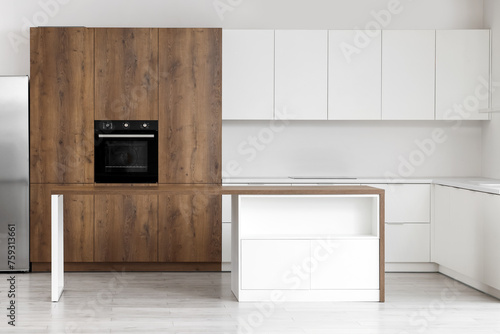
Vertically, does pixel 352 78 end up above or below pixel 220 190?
above

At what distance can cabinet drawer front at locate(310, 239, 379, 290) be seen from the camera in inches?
179

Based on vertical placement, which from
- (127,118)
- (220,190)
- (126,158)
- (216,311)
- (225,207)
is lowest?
(216,311)

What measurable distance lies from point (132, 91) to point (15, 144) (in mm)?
1113

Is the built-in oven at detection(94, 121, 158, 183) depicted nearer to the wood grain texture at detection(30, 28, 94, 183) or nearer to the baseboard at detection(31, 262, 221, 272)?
the wood grain texture at detection(30, 28, 94, 183)

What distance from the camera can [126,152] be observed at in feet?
18.9

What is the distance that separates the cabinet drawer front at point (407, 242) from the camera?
5.78 meters

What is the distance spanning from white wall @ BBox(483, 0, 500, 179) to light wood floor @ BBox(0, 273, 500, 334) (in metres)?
1.40

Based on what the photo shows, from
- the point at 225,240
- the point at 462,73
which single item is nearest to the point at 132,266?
the point at 225,240

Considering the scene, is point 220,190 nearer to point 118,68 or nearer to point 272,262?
point 272,262

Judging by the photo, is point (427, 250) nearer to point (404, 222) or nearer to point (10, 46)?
point (404, 222)

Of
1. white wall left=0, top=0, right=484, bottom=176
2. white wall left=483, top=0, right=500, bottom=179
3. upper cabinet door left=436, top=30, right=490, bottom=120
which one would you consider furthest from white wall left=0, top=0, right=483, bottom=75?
upper cabinet door left=436, top=30, right=490, bottom=120

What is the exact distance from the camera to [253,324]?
13.0 feet

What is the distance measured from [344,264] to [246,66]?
84.9 inches

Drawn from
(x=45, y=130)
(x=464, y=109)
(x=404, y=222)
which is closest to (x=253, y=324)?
(x=404, y=222)
